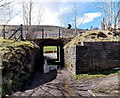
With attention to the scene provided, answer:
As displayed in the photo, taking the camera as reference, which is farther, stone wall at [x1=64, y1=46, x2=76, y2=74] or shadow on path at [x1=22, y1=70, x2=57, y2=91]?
stone wall at [x1=64, y1=46, x2=76, y2=74]

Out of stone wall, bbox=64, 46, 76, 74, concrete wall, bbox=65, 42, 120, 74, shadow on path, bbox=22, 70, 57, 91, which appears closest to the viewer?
shadow on path, bbox=22, 70, 57, 91

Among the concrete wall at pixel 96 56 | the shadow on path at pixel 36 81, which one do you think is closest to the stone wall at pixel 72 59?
the concrete wall at pixel 96 56

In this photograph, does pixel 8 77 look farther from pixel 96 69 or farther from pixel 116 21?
pixel 116 21

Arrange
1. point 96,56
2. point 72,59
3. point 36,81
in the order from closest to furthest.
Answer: point 36,81 → point 96,56 → point 72,59

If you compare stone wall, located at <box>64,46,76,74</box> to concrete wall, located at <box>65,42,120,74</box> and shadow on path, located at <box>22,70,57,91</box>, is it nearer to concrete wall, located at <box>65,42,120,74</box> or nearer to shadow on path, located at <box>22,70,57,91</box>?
concrete wall, located at <box>65,42,120,74</box>

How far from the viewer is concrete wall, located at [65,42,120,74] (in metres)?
7.24

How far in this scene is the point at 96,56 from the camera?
7355 mm

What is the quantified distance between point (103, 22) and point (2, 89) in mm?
12123

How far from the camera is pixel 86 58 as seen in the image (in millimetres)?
7305

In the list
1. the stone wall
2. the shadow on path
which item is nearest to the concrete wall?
the stone wall

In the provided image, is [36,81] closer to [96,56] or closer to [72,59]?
[72,59]

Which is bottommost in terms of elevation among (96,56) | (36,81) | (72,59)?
(36,81)

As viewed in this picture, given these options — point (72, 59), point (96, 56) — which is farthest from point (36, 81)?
point (96, 56)

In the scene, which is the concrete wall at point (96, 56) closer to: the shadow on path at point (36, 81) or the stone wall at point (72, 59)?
the stone wall at point (72, 59)
